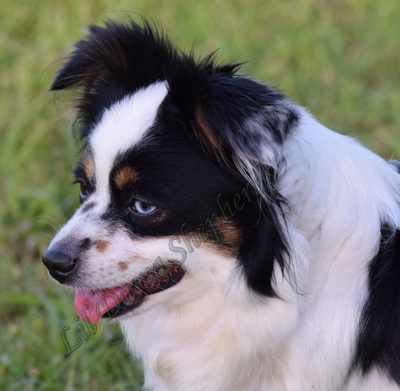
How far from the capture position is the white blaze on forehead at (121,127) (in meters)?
2.25

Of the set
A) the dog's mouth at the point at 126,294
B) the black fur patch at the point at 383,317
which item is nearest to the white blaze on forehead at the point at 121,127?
the dog's mouth at the point at 126,294

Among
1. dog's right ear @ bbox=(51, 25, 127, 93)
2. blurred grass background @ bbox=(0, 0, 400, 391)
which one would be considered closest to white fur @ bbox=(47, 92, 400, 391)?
dog's right ear @ bbox=(51, 25, 127, 93)

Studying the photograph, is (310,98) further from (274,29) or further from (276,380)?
Result: (276,380)

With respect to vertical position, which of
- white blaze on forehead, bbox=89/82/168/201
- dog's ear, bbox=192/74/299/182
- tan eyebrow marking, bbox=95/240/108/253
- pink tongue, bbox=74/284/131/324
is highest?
dog's ear, bbox=192/74/299/182

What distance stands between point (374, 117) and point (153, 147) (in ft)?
10.9

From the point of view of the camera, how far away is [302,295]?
7.28 feet

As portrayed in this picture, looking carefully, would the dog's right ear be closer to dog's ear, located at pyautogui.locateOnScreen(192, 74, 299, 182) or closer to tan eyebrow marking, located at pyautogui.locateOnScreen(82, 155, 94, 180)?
tan eyebrow marking, located at pyautogui.locateOnScreen(82, 155, 94, 180)

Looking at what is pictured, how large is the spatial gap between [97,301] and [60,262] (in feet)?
0.93

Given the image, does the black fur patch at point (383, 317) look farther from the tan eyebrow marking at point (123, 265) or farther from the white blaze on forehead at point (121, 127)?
the white blaze on forehead at point (121, 127)

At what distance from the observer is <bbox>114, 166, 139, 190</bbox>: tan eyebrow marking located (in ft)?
7.36

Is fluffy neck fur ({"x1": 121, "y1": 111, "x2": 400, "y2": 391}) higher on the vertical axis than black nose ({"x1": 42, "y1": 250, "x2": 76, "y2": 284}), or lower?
higher

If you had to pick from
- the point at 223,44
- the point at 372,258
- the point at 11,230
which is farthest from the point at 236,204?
the point at 223,44

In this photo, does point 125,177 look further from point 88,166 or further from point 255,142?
point 255,142

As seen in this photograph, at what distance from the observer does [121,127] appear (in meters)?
2.28
